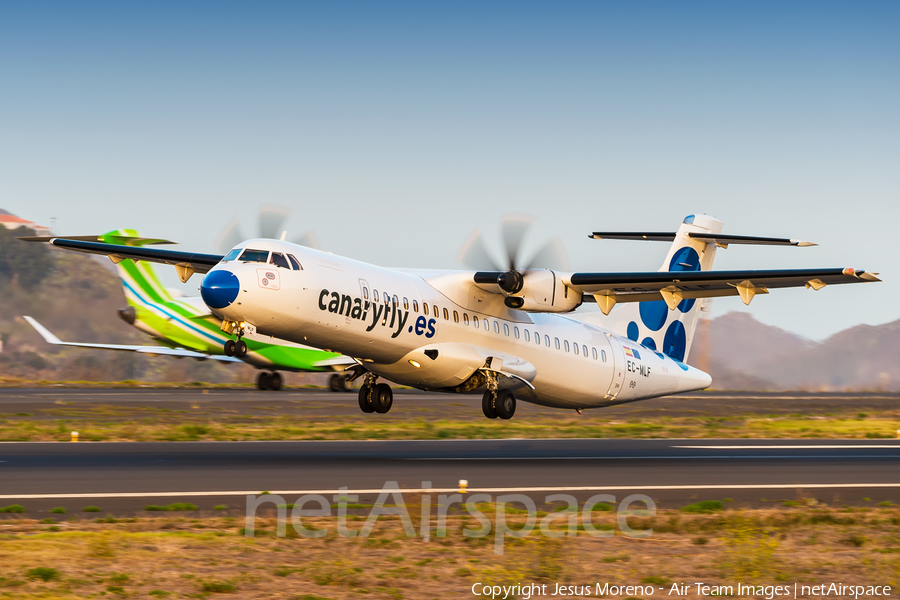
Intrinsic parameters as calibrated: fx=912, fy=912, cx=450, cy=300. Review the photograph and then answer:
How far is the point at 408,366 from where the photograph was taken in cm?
2255

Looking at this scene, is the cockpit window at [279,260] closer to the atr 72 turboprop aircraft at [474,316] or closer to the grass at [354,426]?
the atr 72 turboprop aircraft at [474,316]

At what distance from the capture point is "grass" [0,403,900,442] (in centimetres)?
2728

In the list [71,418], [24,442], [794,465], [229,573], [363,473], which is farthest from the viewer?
[71,418]

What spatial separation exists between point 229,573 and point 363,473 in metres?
8.52

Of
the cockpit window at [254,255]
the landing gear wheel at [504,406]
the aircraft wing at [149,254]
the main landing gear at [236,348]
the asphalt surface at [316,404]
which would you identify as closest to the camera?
the main landing gear at [236,348]

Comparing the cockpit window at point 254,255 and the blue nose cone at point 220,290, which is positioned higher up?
the cockpit window at point 254,255

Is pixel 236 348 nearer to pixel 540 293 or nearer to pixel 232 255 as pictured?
pixel 232 255

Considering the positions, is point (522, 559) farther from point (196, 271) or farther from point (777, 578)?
point (196, 271)

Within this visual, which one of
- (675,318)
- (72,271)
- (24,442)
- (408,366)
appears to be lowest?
(24,442)

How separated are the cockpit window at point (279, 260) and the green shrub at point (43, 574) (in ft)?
34.7

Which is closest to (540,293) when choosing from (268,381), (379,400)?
(379,400)

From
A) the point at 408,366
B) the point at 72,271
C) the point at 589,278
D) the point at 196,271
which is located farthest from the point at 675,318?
the point at 72,271

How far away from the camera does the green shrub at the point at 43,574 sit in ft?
30.0

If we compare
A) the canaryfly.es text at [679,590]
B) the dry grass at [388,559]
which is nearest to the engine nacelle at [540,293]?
the dry grass at [388,559]
